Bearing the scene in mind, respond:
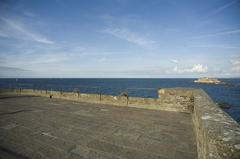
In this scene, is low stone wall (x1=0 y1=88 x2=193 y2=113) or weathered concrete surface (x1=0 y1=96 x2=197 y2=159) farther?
low stone wall (x1=0 y1=88 x2=193 y2=113)

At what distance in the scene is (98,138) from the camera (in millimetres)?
3965

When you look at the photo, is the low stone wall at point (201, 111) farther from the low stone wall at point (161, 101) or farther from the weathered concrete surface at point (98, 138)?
the weathered concrete surface at point (98, 138)

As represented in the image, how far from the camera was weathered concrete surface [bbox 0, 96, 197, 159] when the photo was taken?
316cm

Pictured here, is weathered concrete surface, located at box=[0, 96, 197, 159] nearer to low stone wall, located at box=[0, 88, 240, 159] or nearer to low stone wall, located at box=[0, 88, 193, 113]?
low stone wall, located at box=[0, 88, 240, 159]

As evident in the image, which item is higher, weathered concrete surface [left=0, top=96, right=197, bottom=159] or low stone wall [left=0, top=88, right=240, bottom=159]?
low stone wall [left=0, top=88, right=240, bottom=159]

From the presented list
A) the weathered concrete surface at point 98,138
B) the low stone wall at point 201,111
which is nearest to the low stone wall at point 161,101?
the low stone wall at point 201,111

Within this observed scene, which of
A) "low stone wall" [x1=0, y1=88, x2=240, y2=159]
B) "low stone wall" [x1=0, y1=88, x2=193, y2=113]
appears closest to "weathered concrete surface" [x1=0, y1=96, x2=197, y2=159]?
"low stone wall" [x1=0, y1=88, x2=240, y2=159]

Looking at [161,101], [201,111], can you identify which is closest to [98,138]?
[201,111]

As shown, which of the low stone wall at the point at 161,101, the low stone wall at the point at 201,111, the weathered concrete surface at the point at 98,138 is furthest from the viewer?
the low stone wall at the point at 161,101

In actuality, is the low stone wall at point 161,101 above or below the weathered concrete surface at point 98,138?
above

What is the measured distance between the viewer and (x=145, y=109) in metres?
7.54

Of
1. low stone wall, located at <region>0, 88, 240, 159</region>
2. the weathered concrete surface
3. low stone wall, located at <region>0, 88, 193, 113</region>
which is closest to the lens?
low stone wall, located at <region>0, 88, 240, 159</region>

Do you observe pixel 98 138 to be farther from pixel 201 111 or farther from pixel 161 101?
pixel 161 101

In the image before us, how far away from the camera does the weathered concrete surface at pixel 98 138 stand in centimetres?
316
